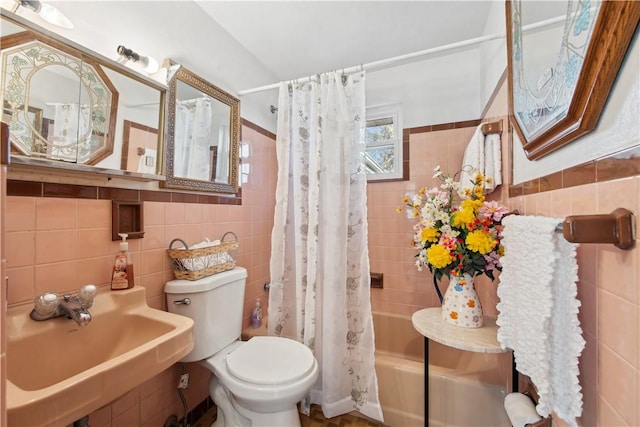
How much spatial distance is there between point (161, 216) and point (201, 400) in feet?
3.63

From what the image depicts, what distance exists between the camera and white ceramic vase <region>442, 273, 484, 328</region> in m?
1.10

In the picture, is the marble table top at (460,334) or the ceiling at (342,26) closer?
the marble table top at (460,334)

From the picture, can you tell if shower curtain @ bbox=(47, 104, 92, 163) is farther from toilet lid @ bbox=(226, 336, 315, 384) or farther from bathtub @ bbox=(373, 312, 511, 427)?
bathtub @ bbox=(373, 312, 511, 427)

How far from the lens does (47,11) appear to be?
876 millimetres

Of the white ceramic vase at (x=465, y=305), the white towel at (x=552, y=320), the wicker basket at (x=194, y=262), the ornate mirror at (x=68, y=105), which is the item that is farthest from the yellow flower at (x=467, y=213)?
the ornate mirror at (x=68, y=105)

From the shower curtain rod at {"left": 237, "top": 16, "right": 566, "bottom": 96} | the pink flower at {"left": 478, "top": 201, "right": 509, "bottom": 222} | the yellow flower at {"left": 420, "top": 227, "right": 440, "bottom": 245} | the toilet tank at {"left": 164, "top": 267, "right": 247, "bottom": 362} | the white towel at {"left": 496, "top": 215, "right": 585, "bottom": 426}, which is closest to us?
the white towel at {"left": 496, "top": 215, "right": 585, "bottom": 426}

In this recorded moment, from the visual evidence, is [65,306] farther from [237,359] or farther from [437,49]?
[437,49]

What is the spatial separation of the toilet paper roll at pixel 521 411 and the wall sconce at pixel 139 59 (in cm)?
194

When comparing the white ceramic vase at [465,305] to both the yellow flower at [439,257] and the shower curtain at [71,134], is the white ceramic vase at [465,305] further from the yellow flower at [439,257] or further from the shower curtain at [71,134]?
the shower curtain at [71,134]

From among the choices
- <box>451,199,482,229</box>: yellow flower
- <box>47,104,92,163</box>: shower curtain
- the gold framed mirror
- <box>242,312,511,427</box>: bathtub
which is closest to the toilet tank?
the gold framed mirror

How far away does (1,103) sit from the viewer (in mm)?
786

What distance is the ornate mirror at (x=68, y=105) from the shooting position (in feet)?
2.65

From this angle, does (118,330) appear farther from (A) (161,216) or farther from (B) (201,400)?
(B) (201,400)

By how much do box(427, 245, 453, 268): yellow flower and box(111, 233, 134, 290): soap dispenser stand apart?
4.15 ft
